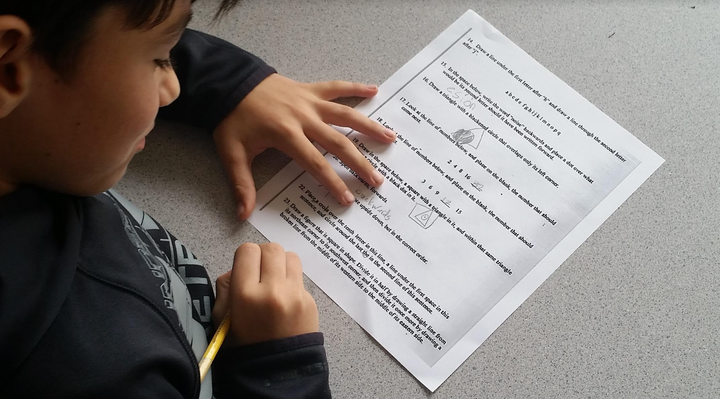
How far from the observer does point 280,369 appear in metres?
0.53

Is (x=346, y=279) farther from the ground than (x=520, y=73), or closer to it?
closer to it

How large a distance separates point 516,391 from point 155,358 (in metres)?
0.32

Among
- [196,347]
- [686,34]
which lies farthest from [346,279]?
[686,34]

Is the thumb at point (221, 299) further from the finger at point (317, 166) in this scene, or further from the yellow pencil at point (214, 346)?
the finger at point (317, 166)

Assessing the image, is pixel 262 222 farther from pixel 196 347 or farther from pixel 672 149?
pixel 672 149

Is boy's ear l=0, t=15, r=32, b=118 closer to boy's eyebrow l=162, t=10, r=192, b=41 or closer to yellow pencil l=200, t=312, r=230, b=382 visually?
boy's eyebrow l=162, t=10, r=192, b=41

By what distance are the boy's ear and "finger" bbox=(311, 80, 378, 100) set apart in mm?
369

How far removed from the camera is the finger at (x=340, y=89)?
0.67 metres

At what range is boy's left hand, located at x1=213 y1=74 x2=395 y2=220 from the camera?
62cm

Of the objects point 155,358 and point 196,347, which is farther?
point 196,347

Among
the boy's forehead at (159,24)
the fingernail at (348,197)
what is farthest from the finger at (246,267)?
the boy's forehead at (159,24)

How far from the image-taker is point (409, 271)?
0.59m

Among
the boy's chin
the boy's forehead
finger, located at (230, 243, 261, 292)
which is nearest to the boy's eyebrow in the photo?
the boy's forehead

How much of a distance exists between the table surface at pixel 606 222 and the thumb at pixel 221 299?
0.08ft
